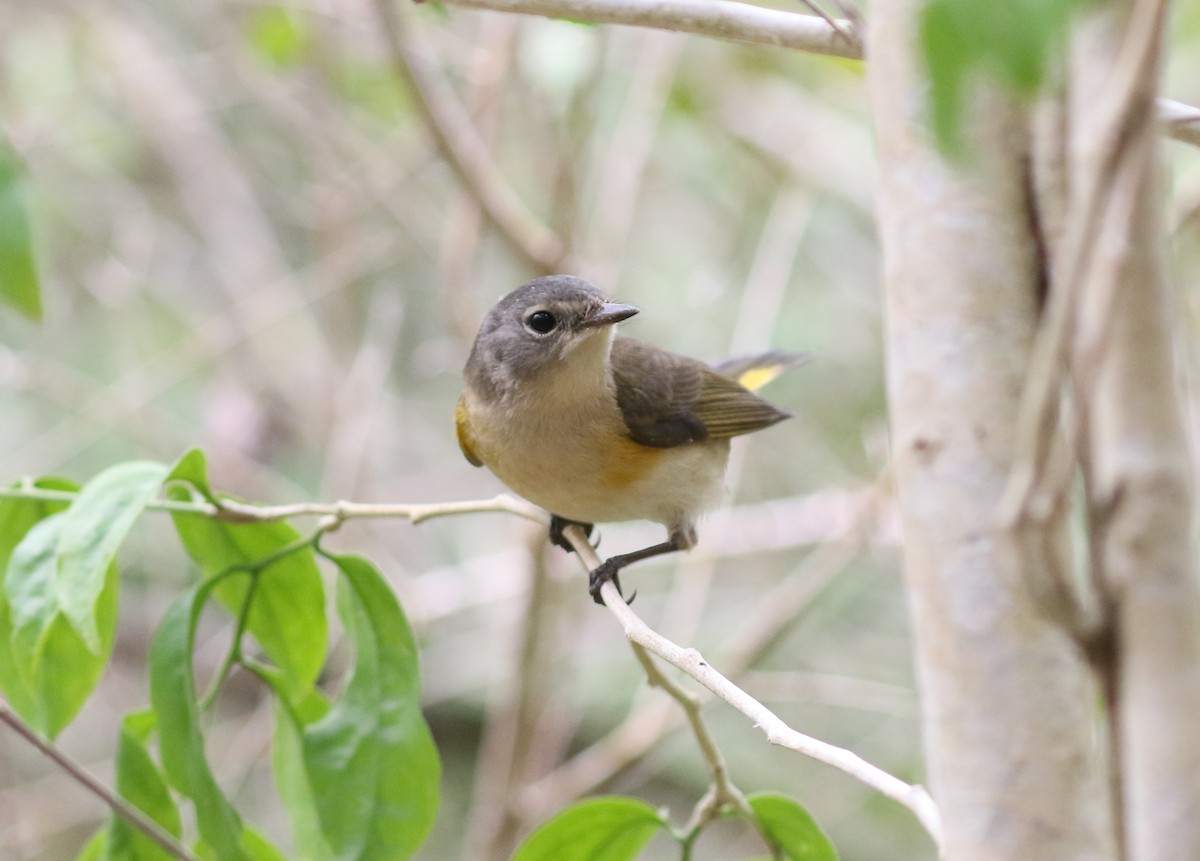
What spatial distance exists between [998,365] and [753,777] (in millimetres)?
5464

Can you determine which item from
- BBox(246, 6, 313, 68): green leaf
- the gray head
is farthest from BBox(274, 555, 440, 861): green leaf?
BBox(246, 6, 313, 68): green leaf

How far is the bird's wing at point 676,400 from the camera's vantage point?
3.05 metres

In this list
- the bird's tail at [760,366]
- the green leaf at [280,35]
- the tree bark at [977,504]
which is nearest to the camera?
the tree bark at [977,504]

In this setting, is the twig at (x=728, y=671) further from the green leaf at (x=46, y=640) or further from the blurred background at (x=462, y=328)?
the green leaf at (x=46, y=640)

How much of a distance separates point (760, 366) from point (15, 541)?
237 cm

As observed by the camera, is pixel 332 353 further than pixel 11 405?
No

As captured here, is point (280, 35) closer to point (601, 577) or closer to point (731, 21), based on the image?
point (601, 577)

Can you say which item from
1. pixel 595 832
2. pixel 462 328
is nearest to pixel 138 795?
pixel 595 832

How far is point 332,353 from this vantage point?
18.4 ft

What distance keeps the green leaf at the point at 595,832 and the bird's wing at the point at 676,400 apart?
1246mm

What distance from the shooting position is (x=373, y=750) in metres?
1.88

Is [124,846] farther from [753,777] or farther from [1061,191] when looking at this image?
[753,777]

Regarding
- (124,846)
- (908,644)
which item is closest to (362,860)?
(124,846)

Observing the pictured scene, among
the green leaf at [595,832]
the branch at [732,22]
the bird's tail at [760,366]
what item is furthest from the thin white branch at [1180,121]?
the bird's tail at [760,366]
